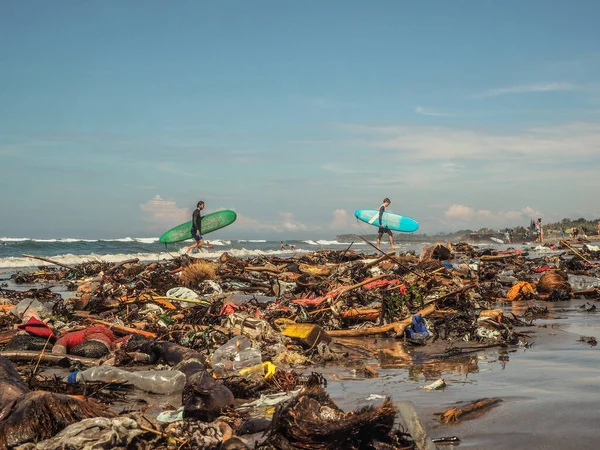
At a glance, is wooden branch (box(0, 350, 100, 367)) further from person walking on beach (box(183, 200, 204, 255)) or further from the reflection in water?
person walking on beach (box(183, 200, 204, 255))

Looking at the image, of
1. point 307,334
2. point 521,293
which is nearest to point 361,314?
point 307,334

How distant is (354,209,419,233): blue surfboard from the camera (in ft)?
101

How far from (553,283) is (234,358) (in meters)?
7.59

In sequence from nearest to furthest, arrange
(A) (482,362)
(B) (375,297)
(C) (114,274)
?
(A) (482,362), (B) (375,297), (C) (114,274)

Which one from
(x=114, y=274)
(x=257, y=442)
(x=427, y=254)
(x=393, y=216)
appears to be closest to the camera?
(x=257, y=442)

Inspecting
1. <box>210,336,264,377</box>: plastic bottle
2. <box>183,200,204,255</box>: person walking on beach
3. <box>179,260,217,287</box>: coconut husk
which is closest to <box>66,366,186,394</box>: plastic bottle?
<box>210,336,264,377</box>: plastic bottle

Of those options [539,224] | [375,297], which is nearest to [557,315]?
[375,297]

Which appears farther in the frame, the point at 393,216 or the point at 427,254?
the point at 393,216

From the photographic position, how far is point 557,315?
29.9ft

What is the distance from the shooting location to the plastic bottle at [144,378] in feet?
16.4

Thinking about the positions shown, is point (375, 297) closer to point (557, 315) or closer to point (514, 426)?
point (557, 315)

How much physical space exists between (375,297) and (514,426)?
17.1 ft

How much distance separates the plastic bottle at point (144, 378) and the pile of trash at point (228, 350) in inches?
0.4

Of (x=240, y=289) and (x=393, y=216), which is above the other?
(x=393, y=216)
